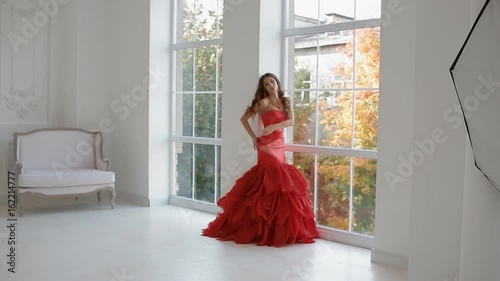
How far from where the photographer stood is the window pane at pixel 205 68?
20.8ft

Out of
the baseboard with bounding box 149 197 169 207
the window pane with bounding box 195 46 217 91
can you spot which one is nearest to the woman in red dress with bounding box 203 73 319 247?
the window pane with bounding box 195 46 217 91

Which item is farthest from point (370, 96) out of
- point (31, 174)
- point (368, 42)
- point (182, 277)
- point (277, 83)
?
point (31, 174)

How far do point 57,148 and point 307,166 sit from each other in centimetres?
326

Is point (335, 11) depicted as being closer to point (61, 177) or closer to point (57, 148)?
point (61, 177)

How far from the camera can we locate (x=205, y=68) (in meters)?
6.45

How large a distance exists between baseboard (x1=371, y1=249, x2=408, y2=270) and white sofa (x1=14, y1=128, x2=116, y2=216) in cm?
336

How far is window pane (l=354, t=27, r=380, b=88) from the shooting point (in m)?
4.64

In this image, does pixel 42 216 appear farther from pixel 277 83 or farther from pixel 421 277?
pixel 421 277

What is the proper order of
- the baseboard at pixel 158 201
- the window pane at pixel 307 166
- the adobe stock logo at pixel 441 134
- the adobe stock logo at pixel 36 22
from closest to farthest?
the adobe stock logo at pixel 441 134 < the window pane at pixel 307 166 < the baseboard at pixel 158 201 < the adobe stock logo at pixel 36 22

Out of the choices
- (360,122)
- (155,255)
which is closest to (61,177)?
(155,255)

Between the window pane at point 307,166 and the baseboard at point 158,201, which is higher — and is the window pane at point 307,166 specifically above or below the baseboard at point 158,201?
above

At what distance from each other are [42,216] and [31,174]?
471mm

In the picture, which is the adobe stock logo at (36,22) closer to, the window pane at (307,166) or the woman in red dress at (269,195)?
the woman in red dress at (269,195)

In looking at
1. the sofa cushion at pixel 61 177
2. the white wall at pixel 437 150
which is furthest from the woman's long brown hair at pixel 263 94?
the sofa cushion at pixel 61 177
